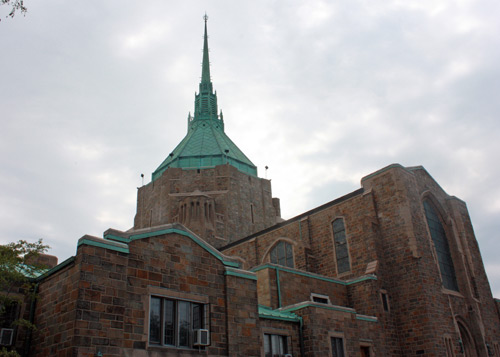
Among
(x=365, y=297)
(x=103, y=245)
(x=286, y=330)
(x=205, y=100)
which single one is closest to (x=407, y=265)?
(x=365, y=297)

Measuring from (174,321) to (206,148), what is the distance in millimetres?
38088

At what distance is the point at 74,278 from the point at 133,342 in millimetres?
2360

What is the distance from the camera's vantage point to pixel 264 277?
76.4 feet

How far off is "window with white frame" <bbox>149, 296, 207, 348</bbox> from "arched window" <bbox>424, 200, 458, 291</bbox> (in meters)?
19.3

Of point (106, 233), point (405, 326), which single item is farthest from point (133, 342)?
point (405, 326)

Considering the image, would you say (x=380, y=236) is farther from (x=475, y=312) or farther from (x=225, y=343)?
(x=225, y=343)

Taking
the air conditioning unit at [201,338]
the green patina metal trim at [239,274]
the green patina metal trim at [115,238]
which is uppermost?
the green patina metal trim at [115,238]

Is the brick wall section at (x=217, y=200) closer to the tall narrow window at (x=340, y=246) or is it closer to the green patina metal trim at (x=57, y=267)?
the tall narrow window at (x=340, y=246)

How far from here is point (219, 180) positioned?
46.4 m

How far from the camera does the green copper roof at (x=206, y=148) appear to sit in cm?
4894

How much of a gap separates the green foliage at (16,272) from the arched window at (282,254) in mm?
20252

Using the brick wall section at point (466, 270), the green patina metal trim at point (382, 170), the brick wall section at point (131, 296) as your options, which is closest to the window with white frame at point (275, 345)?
the brick wall section at point (131, 296)

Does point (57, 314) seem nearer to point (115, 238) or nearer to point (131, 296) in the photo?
point (131, 296)

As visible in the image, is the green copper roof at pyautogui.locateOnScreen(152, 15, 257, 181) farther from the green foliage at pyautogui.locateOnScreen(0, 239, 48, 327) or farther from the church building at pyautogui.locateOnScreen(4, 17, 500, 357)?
the green foliage at pyautogui.locateOnScreen(0, 239, 48, 327)
